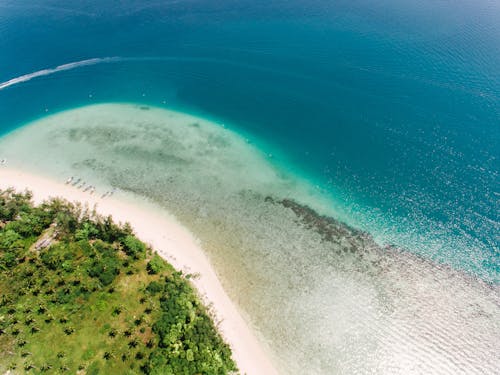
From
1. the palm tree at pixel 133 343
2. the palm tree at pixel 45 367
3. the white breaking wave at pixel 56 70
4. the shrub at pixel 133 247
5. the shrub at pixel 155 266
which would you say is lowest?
the palm tree at pixel 45 367

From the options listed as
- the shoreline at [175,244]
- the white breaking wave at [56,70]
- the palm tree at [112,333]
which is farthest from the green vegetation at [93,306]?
the white breaking wave at [56,70]

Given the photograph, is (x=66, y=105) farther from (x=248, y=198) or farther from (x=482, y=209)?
(x=482, y=209)

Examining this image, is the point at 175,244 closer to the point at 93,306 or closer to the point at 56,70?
the point at 93,306

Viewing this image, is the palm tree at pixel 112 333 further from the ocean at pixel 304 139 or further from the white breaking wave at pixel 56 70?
the white breaking wave at pixel 56 70

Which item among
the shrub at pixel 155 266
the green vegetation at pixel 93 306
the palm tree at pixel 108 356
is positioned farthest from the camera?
the shrub at pixel 155 266

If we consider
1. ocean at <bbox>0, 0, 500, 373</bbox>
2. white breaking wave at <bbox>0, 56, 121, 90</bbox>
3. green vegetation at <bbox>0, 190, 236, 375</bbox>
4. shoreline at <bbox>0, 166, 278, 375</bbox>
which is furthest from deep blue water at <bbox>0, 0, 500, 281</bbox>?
green vegetation at <bbox>0, 190, 236, 375</bbox>

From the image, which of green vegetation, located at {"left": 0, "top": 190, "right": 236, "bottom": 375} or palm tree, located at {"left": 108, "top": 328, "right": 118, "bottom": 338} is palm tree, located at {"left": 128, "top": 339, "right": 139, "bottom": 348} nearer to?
green vegetation, located at {"left": 0, "top": 190, "right": 236, "bottom": 375}

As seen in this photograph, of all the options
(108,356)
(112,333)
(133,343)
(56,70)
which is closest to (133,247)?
(112,333)

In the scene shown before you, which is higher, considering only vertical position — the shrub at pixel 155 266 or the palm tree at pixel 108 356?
the shrub at pixel 155 266

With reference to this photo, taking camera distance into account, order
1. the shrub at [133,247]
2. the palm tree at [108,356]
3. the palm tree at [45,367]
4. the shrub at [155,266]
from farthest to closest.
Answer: the shrub at [133,247]
the shrub at [155,266]
the palm tree at [108,356]
the palm tree at [45,367]
